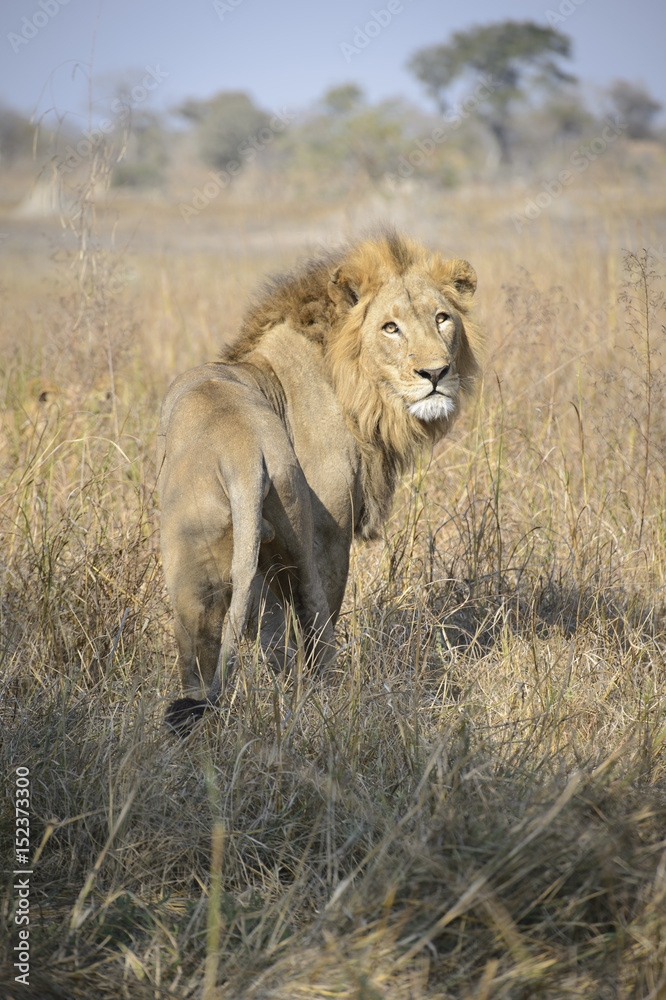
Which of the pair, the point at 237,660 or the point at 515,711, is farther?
the point at 515,711

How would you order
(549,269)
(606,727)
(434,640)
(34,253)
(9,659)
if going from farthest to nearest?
1. (34,253)
2. (549,269)
3. (434,640)
4. (9,659)
5. (606,727)

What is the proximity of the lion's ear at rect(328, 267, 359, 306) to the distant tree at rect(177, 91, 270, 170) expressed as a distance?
1696 inches

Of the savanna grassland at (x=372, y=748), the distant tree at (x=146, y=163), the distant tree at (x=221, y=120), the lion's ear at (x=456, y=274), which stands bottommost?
the savanna grassland at (x=372, y=748)

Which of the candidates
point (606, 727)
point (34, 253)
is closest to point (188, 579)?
point (606, 727)

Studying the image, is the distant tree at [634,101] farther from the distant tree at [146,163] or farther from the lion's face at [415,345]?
the lion's face at [415,345]

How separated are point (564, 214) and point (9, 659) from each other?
13742 millimetres

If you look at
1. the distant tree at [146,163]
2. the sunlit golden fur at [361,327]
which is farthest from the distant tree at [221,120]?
the sunlit golden fur at [361,327]

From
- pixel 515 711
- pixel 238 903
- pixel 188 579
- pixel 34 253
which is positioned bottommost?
pixel 238 903

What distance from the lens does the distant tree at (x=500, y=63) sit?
124 feet

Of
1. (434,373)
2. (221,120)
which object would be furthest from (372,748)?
(221,120)

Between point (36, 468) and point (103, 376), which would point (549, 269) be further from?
point (36, 468)

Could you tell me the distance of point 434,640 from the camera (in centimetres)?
361

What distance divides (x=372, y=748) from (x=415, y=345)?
1561mm

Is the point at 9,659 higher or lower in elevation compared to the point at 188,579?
lower
